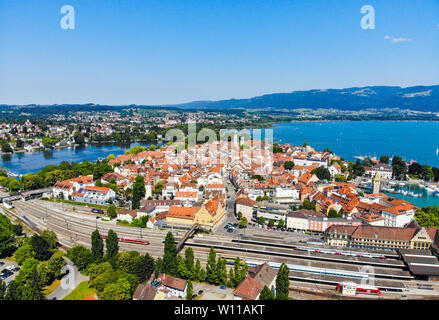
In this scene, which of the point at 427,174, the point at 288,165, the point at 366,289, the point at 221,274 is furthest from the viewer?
the point at 288,165

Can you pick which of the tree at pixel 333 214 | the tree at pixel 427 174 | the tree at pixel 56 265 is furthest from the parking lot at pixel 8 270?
the tree at pixel 427 174

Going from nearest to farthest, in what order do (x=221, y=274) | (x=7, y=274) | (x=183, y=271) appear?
(x=221, y=274) → (x=183, y=271) → (x=7, y=274)

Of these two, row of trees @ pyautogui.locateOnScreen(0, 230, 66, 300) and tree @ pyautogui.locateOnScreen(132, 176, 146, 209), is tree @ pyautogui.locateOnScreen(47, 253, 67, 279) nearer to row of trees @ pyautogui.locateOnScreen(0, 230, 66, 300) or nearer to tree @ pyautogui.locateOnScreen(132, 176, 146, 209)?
row of trees @ pyautogui.locateOnScreen(0, 230, 66, 300)

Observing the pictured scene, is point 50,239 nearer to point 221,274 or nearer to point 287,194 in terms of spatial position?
point 221,274

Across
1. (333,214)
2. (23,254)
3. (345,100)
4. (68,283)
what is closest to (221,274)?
(68,283)

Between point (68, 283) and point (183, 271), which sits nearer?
point (183, 271)

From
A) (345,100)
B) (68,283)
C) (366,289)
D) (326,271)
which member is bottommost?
(68,283)

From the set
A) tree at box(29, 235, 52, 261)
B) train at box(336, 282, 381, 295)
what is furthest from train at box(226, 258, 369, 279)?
tree at box(29, 235, 52, 261)
